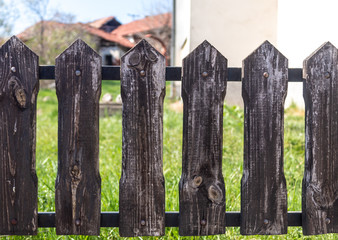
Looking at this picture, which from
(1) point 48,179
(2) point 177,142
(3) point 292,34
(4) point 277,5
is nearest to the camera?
(1) point 48,179

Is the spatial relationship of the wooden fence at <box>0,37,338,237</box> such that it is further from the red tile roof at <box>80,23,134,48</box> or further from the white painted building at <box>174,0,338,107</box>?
the red tile roof at <box>80,23,134,48</box>

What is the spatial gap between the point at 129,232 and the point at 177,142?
320 centimetres

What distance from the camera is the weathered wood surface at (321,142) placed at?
1776mm

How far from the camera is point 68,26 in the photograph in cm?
2155

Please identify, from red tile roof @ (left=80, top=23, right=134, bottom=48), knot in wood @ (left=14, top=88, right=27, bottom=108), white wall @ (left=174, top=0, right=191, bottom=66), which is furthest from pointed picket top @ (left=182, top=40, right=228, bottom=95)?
red tile roof @ (left=80, top=23, right=134, bottom=48)

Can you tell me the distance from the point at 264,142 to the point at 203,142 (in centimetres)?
27

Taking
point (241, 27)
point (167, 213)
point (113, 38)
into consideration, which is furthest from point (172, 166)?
point (113, 38)

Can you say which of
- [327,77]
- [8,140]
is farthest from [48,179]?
[327,77]

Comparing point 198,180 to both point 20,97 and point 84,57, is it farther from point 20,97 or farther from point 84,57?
point 20,97

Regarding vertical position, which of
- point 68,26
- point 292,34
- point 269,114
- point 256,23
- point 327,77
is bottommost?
point 269,114

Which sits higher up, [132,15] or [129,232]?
[132,15]

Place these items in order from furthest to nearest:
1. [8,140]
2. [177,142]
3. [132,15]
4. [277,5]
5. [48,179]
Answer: [132,15] < [277,5] < [177,142] < [48,179] < [8,140]

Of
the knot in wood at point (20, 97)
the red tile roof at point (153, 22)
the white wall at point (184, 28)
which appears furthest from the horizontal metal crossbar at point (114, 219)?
the red tile roof at point (153, 22)

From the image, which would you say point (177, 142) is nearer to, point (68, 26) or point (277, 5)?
point (277, 5)
